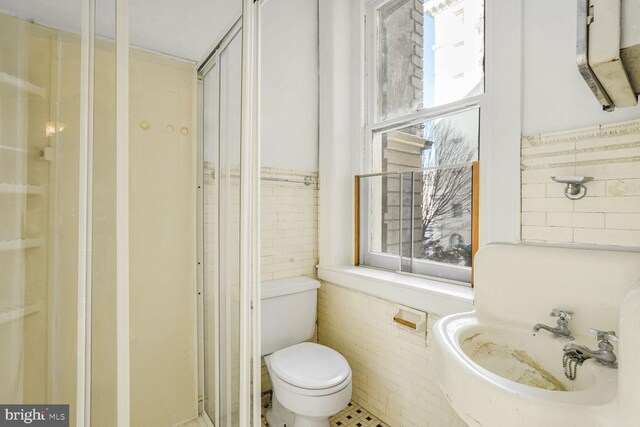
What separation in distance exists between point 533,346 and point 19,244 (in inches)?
70.3

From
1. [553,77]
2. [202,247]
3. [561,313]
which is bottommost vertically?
[561,313]

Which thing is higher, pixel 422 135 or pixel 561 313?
pixel 422 135

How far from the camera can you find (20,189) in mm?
953

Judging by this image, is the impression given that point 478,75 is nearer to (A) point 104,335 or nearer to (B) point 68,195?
(B) point 68,195

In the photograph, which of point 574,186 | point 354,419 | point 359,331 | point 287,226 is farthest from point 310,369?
point 574,186

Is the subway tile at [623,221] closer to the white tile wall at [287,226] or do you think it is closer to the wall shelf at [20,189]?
the white tile wall at [287,226]

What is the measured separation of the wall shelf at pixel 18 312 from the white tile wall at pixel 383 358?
147 centimetres

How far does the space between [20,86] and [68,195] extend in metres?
0.40

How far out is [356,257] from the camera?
6.91 ft

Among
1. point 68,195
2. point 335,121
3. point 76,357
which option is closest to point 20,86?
point 68,195

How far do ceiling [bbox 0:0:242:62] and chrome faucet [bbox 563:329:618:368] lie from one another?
1.62m

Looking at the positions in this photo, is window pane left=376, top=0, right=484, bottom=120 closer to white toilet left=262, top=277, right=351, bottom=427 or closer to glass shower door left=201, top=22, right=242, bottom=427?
glass shower door left=201, top=22, right=242, bottom=427

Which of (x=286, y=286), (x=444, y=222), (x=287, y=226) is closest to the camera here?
(x=444, y=222)

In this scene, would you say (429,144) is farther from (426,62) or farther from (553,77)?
(553,77)
